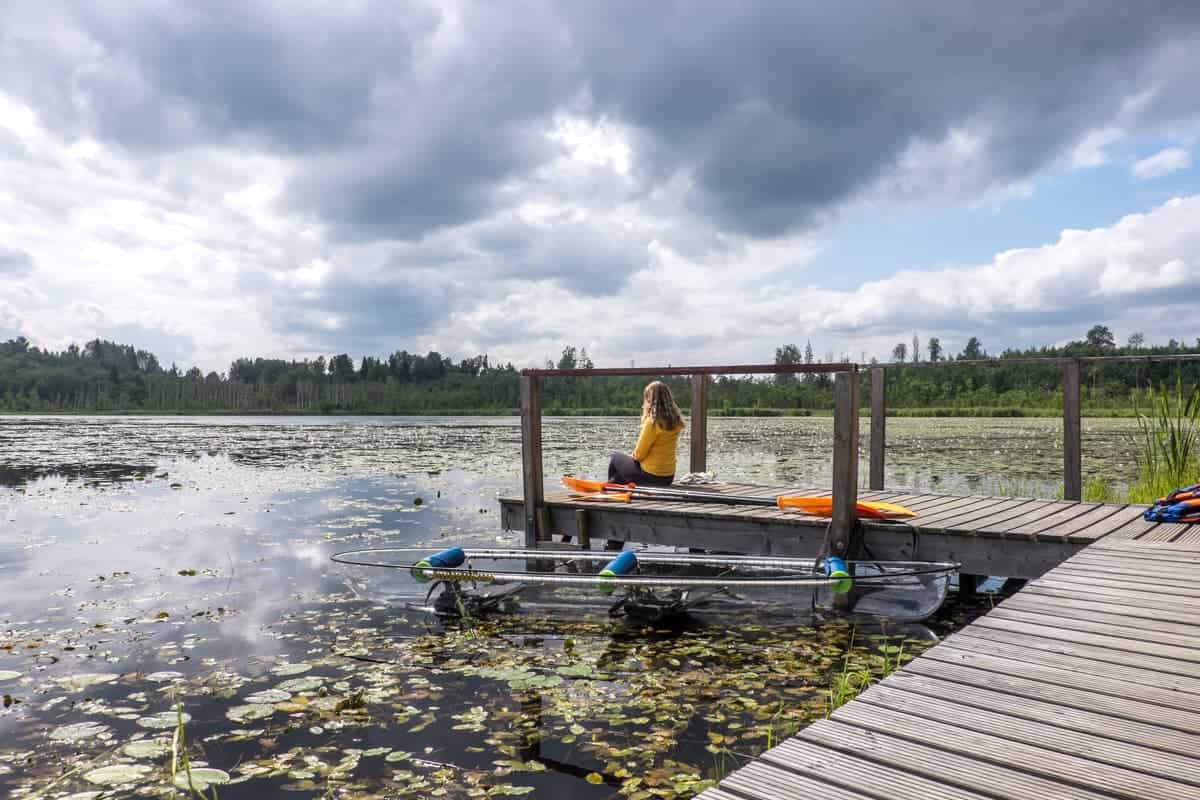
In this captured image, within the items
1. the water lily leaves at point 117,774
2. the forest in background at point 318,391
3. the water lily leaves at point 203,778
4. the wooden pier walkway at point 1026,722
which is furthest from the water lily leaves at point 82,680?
the forest in background at point 318,391

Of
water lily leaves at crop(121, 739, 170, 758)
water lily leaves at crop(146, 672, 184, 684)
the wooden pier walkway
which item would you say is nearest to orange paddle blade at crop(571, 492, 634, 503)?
water lily leaves at crop(146, 672, 184, 684)

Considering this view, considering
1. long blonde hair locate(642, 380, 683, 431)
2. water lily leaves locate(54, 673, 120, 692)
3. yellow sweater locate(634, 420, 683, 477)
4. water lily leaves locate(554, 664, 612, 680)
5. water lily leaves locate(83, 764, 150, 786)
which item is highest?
long blonde hair locate(642, 380, 683, 431)

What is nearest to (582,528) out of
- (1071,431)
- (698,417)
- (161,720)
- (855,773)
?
(698,417)

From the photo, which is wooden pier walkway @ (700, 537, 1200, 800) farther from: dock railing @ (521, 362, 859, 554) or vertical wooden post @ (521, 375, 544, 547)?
vertical wooden post @ (521, 375, 544, 547)

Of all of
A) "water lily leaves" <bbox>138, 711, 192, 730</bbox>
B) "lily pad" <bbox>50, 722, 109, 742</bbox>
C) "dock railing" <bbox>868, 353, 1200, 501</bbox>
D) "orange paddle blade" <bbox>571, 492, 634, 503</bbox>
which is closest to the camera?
"lily pad" <bbox>50, 722, 109, 742</bbox>

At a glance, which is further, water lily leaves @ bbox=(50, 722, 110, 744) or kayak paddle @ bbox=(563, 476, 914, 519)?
kayak paddle @ bbox=(563, 476, 914, 519)

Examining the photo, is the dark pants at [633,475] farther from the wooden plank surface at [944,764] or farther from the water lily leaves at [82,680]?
the wooden plank surface at [944,764]

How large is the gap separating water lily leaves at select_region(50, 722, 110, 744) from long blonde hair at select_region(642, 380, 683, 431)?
503 centimetres

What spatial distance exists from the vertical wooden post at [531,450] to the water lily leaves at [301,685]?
2.69 meters

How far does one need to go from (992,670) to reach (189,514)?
11.3 metres

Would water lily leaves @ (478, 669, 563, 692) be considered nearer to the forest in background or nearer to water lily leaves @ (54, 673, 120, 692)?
water lily leaves @ (54, 673, 120, 692)

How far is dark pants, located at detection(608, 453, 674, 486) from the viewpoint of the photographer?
7.77m

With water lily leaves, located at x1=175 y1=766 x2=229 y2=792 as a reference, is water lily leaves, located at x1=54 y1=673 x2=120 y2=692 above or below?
below

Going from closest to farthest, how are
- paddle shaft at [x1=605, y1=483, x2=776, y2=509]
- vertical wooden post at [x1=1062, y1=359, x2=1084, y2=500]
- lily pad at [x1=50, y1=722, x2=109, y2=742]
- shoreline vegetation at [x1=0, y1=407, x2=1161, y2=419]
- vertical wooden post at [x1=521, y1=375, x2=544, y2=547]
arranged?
lily pad at [x1=50, y1=722, x2=109, y2=742], vertical wooden post at [x1=1062, y1=359, x2=1084, y2=500], paddle shaft at [x1=605, y1=483, x2=776, y2=509], vertical wooden post at [x1=521, y1=375, x2=544, y2=547], shoreline vegetation at [x1=0, y1=407, x2=1161, y2=419]
